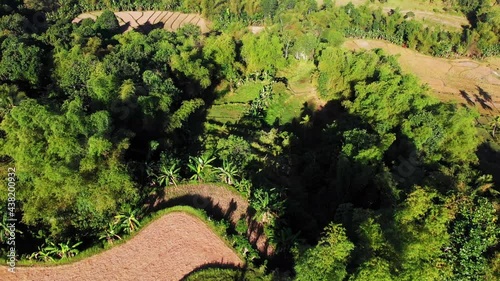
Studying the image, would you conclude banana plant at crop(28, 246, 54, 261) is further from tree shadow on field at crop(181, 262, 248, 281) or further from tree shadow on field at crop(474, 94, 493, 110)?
tree shadow on field at crop(474, 94, 493, 110)

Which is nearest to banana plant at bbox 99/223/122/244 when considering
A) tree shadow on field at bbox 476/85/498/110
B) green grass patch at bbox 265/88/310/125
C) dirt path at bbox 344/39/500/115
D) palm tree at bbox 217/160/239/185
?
palm tree at bbox 217/160/239/185

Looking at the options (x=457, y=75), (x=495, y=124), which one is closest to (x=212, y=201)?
(x=495, y=124)

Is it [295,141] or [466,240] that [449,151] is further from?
[466,240]

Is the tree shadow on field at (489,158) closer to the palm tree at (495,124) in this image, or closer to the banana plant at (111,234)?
the palm tree at (495,124)

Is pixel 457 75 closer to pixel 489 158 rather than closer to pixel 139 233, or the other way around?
pixel 489 158

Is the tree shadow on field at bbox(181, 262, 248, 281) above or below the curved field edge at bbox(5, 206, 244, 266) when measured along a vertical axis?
below

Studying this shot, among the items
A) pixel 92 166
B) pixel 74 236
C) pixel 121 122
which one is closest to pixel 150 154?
pixel 121 122
